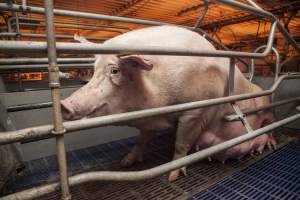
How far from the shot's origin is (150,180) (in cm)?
199

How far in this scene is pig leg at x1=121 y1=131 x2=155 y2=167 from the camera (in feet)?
7.46

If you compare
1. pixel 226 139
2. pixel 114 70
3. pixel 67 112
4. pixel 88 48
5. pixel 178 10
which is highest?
pixel 178 10

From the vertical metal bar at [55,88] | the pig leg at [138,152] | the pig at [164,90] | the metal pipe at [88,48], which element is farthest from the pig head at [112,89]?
the pig leg at [138,152]

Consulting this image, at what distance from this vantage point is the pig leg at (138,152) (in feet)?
7.46

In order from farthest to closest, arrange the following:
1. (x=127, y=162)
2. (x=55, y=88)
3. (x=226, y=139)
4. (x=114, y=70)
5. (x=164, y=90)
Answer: (x=226, y=139) < (x=127, y=162) < (x=164, y=90) < (x=114, y=70) < (x=55, y=88)

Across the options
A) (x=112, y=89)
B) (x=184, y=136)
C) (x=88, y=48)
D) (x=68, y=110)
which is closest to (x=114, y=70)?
(x=112, y=89)

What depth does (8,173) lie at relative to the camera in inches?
68.1

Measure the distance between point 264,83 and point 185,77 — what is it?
211cm

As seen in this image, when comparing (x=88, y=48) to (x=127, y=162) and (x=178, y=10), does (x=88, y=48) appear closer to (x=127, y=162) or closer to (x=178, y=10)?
(x=127, y=162)

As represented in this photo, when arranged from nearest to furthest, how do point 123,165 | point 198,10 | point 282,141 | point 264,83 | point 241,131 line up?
point 123,165, point 241,131, point 282,141, point 264,83, point 198,10

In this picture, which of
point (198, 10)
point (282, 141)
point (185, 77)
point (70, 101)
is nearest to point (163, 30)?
point (185, 77)

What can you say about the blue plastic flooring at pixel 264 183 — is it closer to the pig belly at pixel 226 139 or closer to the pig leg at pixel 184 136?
the pig belly at pixel 226 139

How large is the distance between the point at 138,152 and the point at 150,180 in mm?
399

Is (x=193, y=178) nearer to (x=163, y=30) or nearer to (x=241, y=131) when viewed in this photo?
(x=241, y=131)
